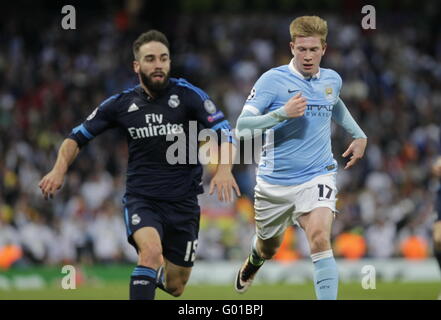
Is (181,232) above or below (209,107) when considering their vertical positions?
below

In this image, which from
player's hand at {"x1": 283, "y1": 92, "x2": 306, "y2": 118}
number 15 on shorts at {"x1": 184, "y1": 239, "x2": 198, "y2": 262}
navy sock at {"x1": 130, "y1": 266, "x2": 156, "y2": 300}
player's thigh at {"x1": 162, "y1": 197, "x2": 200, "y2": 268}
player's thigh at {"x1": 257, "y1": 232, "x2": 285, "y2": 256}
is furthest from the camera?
player's thigh at {"x1": 257, "y1": 232, "x2": 285, "y2": 256}

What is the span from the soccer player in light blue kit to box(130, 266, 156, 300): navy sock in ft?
4.56

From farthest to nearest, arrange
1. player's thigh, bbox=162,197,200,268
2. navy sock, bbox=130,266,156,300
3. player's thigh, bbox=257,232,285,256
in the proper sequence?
player's thigh, bbox=257,232,285,256 < player's thigh, bbox=162,197,200,268 < navy sock, bbox=130,266,156,300

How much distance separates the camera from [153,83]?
7.96 m

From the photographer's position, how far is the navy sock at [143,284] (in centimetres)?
742

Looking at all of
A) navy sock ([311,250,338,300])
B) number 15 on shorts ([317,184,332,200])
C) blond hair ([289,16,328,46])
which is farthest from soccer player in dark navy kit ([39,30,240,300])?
navy sock ([311,250,338,300])

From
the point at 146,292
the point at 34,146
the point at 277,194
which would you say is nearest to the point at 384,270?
the point at 34,146

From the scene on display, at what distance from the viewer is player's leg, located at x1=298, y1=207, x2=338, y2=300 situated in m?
7.55

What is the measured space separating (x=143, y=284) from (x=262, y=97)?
1.96 meters

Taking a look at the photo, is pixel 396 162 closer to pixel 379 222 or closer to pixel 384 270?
pixel 379 222

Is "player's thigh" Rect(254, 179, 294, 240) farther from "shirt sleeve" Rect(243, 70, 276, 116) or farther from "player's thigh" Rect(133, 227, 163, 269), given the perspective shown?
"player's thigh" Rect(133, 227, 163, 269)

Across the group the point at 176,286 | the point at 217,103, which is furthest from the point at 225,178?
the point at 217,103

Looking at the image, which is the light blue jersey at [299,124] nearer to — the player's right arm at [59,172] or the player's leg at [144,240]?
the player's leg at [144,240]

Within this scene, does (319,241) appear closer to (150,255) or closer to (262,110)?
(262,110)
